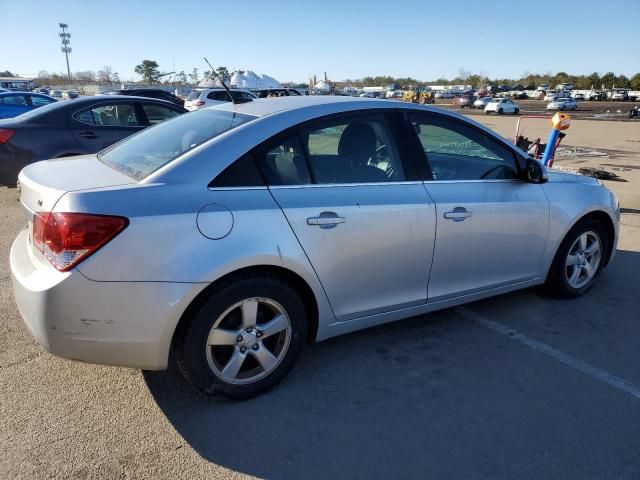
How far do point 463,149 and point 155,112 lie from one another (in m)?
5.47

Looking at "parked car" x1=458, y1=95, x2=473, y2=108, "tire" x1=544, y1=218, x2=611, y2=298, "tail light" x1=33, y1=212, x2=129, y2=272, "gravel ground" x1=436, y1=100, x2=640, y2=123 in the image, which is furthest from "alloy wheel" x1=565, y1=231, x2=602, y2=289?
"parked car" x1=458, y1=95, x2=473, y2=108

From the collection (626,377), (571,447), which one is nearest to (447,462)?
(571,447)

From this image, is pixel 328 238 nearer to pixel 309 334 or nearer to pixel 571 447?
pixel 309 334

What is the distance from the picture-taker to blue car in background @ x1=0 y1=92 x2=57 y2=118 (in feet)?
49.7

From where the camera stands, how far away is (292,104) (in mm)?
3133

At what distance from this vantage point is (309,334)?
3047mm

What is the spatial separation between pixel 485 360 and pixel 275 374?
4.56ft

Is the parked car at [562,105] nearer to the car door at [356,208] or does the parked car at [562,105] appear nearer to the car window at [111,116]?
the car window at [111,116]

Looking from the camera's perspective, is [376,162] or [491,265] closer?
[376,162]

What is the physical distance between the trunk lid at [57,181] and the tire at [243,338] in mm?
801

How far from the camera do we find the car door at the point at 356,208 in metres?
2.77

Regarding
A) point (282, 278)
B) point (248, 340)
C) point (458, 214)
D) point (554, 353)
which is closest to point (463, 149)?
point (458, 214)

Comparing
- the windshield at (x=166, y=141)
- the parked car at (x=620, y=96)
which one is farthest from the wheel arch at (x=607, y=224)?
the parked car at (x=620, y=96)

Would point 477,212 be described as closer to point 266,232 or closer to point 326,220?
point 326,220
